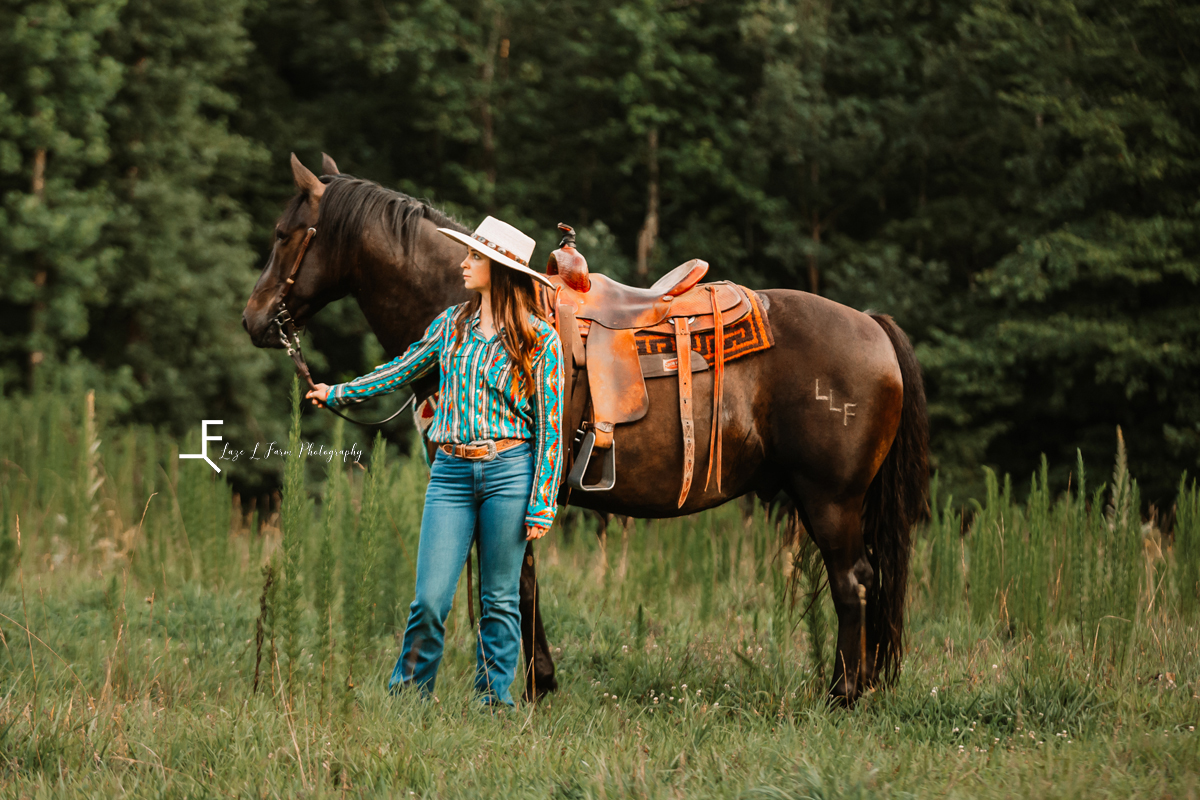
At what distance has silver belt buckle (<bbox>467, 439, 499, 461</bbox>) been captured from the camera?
325 centimetres

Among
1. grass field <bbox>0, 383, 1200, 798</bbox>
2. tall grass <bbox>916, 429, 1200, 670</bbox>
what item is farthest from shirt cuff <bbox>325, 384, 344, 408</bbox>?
tall grass <bbox>916, 429, 1200, 670</bbox>

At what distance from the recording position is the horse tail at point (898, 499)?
12.8ft

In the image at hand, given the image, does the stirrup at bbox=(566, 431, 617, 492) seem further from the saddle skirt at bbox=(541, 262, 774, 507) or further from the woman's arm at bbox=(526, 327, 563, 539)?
the woman's arm at bbox=(526, 327, 563, 539)

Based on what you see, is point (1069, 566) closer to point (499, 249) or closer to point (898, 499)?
point (898, 499)

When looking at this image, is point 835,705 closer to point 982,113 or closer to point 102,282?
point 102,282

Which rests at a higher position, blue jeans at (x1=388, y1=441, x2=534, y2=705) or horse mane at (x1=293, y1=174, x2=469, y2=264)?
horse mane at (x1=293, y1=174, x2=469, y2=264)

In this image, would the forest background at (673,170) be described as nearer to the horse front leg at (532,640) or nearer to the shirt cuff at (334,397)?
the shirt cuff at (334,397)

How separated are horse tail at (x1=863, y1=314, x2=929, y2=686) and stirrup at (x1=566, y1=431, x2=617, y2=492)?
3.98ft

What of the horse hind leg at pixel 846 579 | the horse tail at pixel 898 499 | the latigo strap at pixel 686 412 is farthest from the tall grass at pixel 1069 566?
the latigo strap at pixel 686 412

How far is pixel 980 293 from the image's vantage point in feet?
47.2

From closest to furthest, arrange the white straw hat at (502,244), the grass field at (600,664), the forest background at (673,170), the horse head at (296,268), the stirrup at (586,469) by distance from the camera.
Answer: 1. the grass field at (600,664)
2. the white straw hat at (502,244)
3. the stirrup at (586,469)
4. the horse head at (296,268)
5. the forest background at (673,170)

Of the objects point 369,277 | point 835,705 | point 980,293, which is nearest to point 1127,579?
point 835,705

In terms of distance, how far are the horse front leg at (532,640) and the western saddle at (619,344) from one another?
394 millimetres

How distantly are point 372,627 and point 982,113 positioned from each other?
14.5m
